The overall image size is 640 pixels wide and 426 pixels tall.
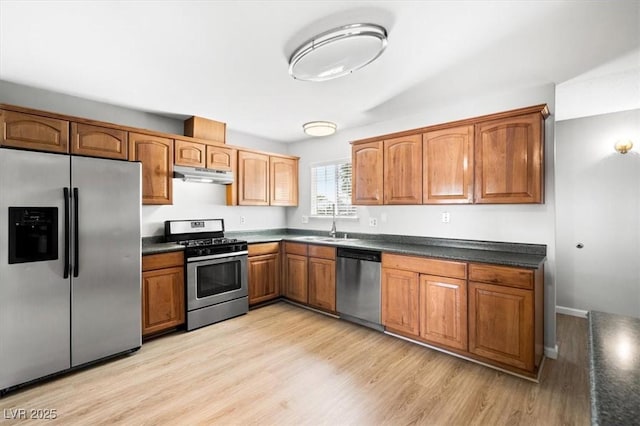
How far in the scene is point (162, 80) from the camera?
281 centimetres

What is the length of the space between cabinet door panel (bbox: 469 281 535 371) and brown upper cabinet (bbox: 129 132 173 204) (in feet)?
11.4

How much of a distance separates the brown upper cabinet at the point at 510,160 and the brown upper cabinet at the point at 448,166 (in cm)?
10

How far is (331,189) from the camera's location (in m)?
4.81

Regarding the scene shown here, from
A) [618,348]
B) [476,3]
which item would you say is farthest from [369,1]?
[618,348]

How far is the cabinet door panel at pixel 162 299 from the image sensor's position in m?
3.12

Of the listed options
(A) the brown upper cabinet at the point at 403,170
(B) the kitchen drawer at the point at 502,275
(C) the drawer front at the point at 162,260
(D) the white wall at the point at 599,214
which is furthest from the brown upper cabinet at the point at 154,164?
(D) the white wall at the point at 599,214

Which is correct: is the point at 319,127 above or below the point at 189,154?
above

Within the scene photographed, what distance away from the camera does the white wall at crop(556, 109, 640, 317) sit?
3.54m

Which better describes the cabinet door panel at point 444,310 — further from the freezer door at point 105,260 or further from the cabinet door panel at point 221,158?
the cabinet door panel at point 221,158

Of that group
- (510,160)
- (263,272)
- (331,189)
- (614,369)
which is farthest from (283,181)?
(614,369)

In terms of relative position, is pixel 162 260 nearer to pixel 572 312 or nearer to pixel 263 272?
pixel 263 272

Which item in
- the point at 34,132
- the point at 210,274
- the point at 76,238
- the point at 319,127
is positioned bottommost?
the point at 210,274

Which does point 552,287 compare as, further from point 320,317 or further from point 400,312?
point 320,317

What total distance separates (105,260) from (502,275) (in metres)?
3.47
